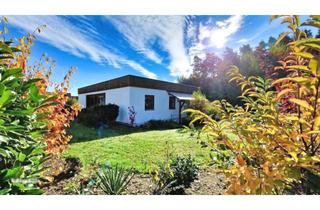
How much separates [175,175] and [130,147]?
0.79 metres

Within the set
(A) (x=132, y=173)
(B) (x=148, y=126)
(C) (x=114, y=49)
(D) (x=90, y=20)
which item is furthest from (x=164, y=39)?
(A) (x=132, y=173)

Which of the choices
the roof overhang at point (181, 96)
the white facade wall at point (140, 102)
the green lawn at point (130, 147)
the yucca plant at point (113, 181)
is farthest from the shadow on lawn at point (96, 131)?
the yucca plant at point (113, 181)

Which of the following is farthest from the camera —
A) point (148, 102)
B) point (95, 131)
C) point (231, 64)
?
point (95, 131)

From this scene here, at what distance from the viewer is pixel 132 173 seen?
9.71 feet

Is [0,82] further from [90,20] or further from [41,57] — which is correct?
[90,20]

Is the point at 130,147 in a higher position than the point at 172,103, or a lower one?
lower

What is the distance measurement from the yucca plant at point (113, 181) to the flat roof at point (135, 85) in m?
0.86

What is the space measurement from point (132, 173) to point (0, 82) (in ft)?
6.00

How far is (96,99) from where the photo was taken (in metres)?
2.95

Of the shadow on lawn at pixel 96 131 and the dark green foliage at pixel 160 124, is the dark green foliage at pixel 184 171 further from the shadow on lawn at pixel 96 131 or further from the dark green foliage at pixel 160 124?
the shadow on lawn at pixel 96 131

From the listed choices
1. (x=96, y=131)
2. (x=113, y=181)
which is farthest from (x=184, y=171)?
(x=96, y=131)

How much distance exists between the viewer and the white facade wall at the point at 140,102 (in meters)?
3.07

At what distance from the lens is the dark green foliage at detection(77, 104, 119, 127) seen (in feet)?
10.7

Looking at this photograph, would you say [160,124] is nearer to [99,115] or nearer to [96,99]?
[99,115]
